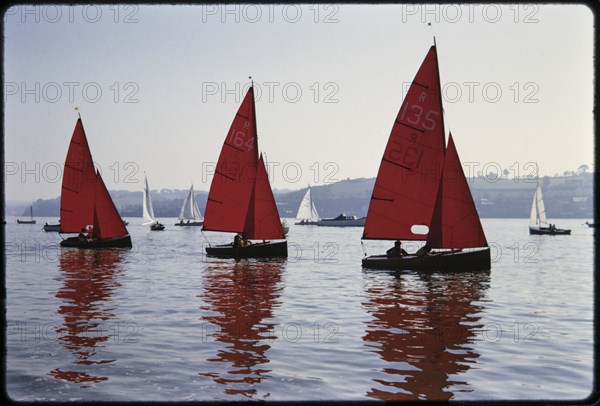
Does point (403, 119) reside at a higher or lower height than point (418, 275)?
higher

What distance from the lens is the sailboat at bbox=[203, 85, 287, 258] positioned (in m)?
45.2

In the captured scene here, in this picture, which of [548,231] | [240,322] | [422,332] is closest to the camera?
[422,332]

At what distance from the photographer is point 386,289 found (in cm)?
3005

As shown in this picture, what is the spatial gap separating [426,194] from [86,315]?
19669 mm

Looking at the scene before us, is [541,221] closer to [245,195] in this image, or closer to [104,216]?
[245,195]

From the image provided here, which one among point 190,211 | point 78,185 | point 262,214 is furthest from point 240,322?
point 190,211

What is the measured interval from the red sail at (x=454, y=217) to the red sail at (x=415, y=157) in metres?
0.75

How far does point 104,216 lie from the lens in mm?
55000

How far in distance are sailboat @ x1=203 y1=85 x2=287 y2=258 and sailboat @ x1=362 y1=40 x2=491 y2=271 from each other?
34.4ft

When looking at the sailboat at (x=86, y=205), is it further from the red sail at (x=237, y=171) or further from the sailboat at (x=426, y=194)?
the sailboat at (x=426, y=194)

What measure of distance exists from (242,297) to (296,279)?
30.8 ft

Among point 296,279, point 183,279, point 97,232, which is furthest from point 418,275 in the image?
point 97,232

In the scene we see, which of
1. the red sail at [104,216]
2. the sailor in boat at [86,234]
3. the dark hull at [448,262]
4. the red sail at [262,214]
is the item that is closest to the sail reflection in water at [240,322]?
the red sail at [262,214]

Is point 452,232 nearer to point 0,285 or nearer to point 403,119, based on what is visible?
Result: point 403,119
